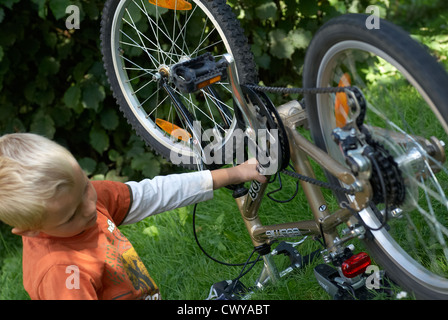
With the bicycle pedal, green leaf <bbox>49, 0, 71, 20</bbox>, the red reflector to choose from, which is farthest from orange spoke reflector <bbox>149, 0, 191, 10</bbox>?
the red reflector

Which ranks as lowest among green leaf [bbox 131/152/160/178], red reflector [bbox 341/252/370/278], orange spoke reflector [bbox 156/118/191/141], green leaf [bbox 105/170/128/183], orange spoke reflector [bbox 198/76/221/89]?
green leaf [bbox 105/170/128/183]

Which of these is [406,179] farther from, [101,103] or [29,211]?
[101,103]

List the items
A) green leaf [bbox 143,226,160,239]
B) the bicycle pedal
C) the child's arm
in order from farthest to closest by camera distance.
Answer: green leaf [bbox 143,226,160,239] → the child's arm → the bicycle pedal

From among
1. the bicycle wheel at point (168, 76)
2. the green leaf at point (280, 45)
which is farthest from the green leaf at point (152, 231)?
the green leaf at point (280, 45)

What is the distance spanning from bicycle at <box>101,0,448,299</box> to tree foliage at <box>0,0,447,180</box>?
1155 millimetres

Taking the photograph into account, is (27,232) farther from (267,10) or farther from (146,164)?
(267,10)

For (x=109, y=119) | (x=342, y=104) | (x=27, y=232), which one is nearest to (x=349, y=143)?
(x=342, y=104)

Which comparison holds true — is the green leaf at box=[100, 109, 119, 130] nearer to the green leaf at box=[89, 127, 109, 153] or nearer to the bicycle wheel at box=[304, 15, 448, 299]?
the green leaf at box=[89, 127, 109, 153]

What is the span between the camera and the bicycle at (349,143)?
1272 mm

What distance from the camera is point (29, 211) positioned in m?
1.35

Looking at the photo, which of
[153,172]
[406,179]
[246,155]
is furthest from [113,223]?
[153,172]

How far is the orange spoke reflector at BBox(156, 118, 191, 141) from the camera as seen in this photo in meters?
2.06

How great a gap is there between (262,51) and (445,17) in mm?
1828

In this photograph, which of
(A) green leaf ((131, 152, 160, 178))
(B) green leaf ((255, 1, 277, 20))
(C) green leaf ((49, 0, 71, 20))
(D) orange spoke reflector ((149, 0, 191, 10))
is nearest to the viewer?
(D) orange spoke reflector ((149, 0, 191, 10))
